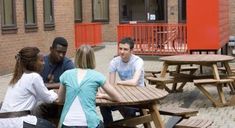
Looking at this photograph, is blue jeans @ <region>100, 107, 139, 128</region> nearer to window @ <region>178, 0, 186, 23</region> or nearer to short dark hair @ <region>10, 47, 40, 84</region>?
short dark hair @ <region>10, 47, 40, 84</region>

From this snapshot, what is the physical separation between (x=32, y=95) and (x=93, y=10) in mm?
22870

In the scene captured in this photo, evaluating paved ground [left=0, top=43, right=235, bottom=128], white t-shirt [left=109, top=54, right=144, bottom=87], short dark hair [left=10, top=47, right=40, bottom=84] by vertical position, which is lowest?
paved ground [left=0, top=43, right=235, bottom=128]

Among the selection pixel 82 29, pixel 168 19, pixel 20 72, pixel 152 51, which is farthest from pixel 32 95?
pixel 168 19

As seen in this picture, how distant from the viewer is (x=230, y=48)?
1975 cm

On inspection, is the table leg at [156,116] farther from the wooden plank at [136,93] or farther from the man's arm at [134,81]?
the man's arm at [134,81]

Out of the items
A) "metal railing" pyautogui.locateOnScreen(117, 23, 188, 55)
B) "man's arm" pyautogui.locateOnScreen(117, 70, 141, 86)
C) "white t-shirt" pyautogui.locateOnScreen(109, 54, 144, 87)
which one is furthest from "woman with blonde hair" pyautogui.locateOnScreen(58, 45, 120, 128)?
"metal railing" pyautogui.locateOnScreen(117, 23, 188, 55)

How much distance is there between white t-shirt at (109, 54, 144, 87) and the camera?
6.97 meters

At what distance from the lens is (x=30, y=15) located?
56.3 ft

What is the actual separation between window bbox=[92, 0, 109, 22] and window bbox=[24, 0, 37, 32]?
1077cm

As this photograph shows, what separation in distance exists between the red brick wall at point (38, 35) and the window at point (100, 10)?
750 cm

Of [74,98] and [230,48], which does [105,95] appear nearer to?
[74,98]

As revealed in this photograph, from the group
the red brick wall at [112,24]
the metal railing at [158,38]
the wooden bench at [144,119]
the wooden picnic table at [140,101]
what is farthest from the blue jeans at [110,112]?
the red brick wall at [112,24]

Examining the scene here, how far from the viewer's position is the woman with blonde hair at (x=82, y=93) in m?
5.00

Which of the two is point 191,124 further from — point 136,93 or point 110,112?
point 110,112
